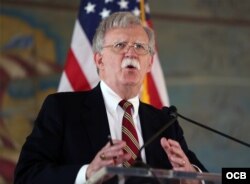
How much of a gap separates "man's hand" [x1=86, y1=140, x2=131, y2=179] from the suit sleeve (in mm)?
183

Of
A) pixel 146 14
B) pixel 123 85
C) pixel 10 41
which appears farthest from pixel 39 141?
pixel 10 41

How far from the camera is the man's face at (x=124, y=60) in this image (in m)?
4.21

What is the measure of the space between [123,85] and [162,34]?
12.6 feet

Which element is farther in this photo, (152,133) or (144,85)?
(144,85)

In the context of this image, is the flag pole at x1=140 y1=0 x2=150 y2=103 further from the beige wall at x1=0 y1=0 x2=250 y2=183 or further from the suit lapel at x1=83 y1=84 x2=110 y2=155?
the suit lapel at x1=83 y1=84 x2=110 y2=155

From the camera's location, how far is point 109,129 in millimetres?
4020

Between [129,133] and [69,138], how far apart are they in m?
0.36

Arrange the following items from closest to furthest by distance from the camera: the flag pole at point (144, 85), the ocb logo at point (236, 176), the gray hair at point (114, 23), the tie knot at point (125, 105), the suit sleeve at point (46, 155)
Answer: the ocb logo at point (236, 176)
the suit sleeve at point (46, 155)
the tie knot at point (125, 105)
the gray hair at point (114, 23)
the flag pole at point (144, 85)

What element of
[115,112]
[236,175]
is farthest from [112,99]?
[236,175]

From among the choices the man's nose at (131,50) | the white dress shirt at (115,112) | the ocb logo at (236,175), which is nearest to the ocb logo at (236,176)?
the ocb logo at (236,175)

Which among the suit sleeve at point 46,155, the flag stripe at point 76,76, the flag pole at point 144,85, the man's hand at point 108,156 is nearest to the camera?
the man's hand at point 108,156

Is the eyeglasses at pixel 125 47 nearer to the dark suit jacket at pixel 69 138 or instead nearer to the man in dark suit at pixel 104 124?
the man in dark suit at pixel 104 124

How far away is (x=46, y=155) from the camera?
3.79m

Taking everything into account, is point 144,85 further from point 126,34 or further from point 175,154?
point 175,154
